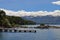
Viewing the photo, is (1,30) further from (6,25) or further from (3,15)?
(3,15)

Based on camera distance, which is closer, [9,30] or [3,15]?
[9,30]

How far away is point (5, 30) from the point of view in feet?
529

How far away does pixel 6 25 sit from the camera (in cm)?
16650

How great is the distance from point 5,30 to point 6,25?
19.5ft

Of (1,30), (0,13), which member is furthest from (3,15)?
(1,30)

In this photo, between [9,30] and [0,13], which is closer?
[9,30]

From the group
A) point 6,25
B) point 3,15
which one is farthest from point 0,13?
point 6,25

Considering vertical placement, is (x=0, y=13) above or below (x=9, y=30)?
above

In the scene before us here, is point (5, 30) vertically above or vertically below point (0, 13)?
below

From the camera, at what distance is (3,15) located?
6959 inches

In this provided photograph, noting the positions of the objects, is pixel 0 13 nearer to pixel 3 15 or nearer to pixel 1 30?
pixel 3 15

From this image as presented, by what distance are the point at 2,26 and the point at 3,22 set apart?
525 cm

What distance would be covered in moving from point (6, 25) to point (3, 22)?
2837 mm

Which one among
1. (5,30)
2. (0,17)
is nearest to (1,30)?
(5,30)
